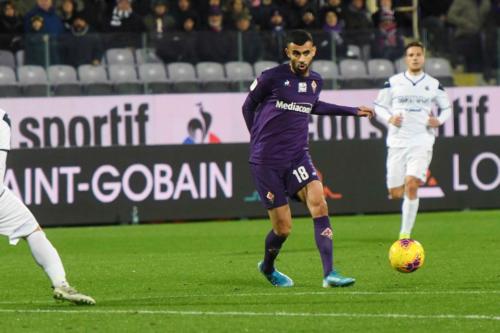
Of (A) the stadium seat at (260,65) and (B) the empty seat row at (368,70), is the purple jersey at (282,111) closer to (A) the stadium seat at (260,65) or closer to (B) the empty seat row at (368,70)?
(A) the stadium seat at (260,65)

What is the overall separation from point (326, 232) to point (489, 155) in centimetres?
1155

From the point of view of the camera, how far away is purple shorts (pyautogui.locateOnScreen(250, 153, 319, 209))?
11930 mm

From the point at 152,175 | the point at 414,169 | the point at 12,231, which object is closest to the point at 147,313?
the point at 12,231

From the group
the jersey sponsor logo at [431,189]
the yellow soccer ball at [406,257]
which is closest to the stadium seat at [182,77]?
the jersey sponsor logo at [431,189]

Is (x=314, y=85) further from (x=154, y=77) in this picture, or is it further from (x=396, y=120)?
(x=154, y=77)

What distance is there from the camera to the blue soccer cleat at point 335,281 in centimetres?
1153

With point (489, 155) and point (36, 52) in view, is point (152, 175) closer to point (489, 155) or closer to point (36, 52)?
point (36, 52)

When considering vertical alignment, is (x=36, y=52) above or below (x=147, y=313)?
above

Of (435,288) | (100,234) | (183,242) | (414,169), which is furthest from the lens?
(100,234)

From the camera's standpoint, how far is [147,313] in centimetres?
994

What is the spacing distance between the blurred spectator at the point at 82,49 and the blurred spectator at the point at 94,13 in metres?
0.89

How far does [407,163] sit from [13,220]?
24.2 feet

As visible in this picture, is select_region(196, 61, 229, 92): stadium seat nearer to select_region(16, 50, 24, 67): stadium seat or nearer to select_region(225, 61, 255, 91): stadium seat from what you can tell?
select_region(225, 61, 255, 91): stadium seat

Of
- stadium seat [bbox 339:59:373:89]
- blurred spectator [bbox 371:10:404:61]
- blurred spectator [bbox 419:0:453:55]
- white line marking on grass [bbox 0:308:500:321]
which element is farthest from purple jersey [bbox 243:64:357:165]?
blurred spectator [bbox 419:0:453:55]
